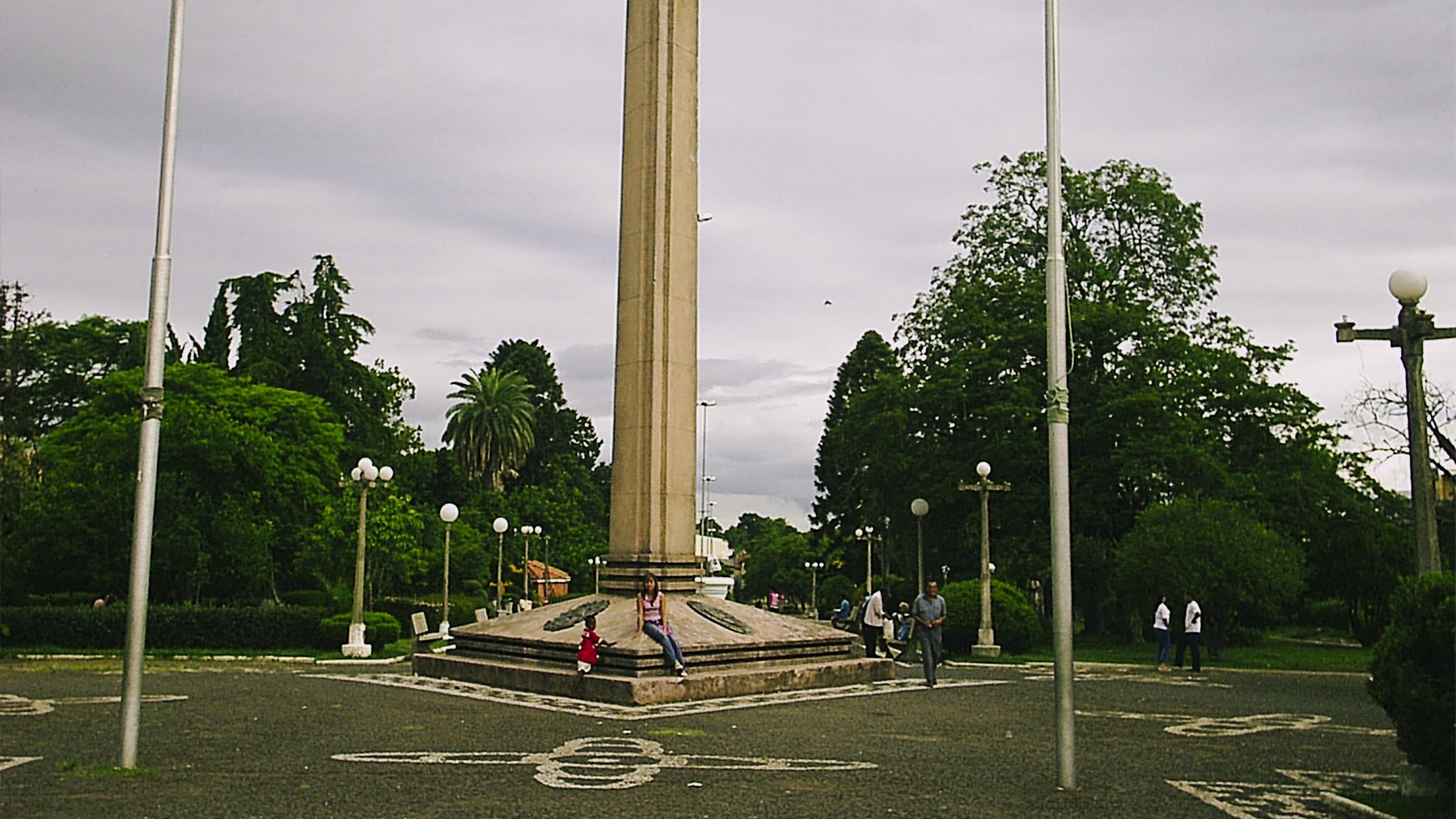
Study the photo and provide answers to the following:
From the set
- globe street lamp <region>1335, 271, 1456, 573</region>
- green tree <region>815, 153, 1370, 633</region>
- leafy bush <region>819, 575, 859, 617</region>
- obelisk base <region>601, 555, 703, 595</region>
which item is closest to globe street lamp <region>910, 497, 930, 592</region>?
green tree <region>815, 153, 1370, 633</region>

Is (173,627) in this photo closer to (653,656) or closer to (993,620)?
(653,656)

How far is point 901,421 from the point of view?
42.3 metres

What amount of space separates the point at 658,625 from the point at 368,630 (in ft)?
51.3

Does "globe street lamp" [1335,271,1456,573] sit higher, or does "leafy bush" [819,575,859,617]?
"globe street lamp" [1335,271,1456,573]

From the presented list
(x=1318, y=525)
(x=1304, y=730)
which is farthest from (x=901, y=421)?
(x=1304, y=730)

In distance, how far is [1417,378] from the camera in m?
11.7

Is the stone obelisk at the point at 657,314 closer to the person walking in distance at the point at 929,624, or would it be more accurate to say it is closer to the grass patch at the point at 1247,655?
the person walking in distance at the point at 929,624

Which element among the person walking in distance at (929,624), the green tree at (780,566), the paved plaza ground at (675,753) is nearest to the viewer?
the paved plaza ground at (675,753)

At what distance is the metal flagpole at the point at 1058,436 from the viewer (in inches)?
391

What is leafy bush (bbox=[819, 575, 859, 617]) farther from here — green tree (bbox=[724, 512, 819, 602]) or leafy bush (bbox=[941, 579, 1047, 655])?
leafy bush (bbox=[941, 579, 1047, 655])

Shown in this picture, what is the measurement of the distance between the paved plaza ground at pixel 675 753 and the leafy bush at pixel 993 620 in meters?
9.90

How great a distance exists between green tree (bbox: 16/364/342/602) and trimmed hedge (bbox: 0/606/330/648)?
14.2 ft

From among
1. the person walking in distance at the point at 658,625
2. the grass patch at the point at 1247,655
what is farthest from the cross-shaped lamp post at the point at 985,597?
the person walking in distance at the point at 658,625

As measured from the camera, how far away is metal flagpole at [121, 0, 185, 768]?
10.4 meters
